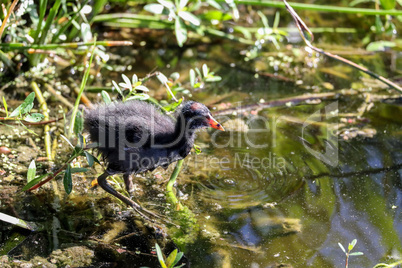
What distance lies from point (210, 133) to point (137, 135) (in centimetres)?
112

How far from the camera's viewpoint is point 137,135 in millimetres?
3477

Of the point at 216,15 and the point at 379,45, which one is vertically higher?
the point at 216,15

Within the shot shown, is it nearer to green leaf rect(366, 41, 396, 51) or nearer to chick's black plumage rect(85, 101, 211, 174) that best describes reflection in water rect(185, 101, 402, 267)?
chick's black plumage rect(85, 101, 211, 174)

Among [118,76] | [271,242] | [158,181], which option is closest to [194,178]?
[158,181]

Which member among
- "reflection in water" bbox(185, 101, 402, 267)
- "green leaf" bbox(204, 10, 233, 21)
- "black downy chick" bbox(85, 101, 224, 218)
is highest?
"green leaf" bbox(204, 10, 233, 21)

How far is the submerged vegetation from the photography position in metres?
3.21

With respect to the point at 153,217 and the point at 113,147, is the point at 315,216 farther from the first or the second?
the point at 113,147

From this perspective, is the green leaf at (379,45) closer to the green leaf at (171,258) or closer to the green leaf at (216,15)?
the green leaf at (216,15)

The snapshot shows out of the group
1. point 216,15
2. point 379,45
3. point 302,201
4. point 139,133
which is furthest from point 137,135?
point 379,45

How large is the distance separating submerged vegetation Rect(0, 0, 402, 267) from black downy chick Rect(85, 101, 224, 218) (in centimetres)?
12

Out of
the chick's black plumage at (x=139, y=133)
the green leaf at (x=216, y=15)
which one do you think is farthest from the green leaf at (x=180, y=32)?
the chick's black plumage at (x=139, y=133)

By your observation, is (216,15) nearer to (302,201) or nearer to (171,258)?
(302,201)

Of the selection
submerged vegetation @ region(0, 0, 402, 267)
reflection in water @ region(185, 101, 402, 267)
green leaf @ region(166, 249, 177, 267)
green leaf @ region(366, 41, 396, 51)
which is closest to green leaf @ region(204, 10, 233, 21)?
submerged vegetation @ region(0, 0, 402, 267)

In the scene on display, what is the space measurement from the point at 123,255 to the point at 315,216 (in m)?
1.33
